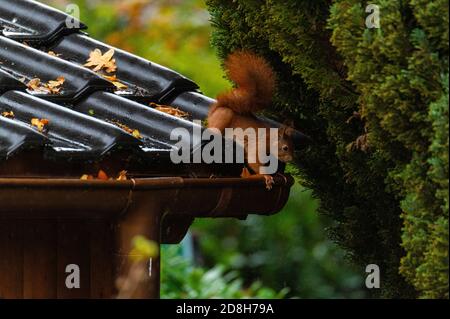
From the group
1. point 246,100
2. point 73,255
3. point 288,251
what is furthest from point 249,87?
point 288,251

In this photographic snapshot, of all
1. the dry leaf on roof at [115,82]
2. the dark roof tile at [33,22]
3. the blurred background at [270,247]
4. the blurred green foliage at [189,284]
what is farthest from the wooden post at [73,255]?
the blurred background at [270,247]

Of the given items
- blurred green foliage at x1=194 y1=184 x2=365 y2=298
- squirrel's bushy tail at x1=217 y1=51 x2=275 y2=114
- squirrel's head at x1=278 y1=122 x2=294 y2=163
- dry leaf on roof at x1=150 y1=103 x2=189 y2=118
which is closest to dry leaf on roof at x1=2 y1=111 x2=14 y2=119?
dry leaf on roof at x1=150 y1=103 x2=189 y2=118

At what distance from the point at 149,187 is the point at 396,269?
1197 mm

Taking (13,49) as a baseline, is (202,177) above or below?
below

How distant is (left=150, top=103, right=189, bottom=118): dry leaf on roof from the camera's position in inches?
167

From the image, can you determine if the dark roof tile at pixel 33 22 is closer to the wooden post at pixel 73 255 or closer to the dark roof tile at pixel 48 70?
the dark roof tile at pixel 48 70

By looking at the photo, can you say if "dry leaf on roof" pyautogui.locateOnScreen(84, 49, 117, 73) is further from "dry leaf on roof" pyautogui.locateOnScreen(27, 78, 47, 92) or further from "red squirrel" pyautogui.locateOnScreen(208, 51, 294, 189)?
"red squirrel" pyautogui.locateOnScreen(208, 51, 294, 189)

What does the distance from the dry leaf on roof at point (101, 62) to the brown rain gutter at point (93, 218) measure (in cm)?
87

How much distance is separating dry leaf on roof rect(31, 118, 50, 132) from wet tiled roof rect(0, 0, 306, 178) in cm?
2

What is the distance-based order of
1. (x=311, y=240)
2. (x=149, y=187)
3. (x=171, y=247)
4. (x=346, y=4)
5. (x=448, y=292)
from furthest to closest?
(x=311, y=240) → (x=171, y=247) → (x=149, y=187) → (x=346, y=4) → (x=448, y=292)

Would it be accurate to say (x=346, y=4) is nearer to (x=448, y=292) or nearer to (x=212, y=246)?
(x=448, y=292)

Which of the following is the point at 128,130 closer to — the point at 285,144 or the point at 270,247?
the point at 285,144

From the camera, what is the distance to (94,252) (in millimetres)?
3984

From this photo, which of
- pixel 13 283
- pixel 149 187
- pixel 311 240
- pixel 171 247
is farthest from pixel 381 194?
pixel 311 240
